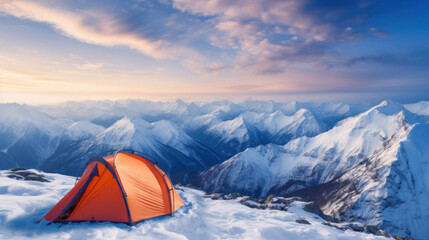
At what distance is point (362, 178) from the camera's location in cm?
18612

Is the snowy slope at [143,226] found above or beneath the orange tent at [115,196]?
beneath

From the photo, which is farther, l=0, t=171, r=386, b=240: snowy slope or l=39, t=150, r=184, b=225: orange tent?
l=39, t=150, r=184, b=225: orange tent

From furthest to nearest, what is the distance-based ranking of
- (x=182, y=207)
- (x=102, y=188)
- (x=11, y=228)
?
1. (x=182, y=207)
2. (x=102, y=188)
3. (x=11, y=228)

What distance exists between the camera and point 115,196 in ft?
62.5

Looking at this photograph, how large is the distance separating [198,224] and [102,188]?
373 inches

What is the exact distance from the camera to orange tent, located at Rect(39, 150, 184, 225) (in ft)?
58.4

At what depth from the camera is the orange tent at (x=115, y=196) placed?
1780 cm

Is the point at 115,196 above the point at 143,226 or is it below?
above

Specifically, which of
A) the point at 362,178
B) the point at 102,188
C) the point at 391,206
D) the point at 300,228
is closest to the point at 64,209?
the point at 102,188

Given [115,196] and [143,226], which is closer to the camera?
[143,226]

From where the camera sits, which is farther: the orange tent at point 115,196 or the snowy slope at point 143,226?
the orange tent at point 115,196

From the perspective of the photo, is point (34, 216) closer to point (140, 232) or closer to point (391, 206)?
point (140, 232)

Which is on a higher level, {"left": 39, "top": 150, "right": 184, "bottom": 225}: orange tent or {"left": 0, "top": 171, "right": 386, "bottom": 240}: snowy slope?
{"left": 39, "top": 150, "right": 184, "bottom": 225}: orange tent

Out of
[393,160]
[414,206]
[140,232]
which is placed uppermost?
[140,232]
